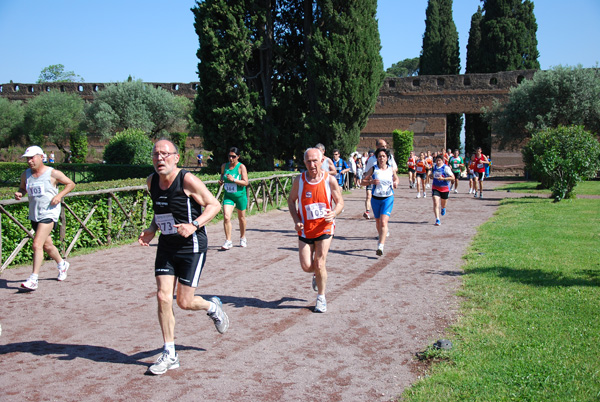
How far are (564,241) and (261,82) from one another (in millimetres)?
16098

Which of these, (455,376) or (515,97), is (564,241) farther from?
(515,97)

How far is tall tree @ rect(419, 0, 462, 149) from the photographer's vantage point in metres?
45.1

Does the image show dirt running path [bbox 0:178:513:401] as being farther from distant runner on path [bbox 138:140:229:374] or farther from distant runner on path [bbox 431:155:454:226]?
distant runner on path [bbox 431:155:454:226]

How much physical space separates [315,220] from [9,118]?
52.0 metres

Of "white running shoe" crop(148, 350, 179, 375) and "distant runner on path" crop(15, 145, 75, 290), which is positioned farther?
"distant runner on path" crop(15, 145, 75, 290)

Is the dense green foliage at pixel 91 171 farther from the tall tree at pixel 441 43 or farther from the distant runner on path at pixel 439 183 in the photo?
the tall tree at pixel 441 43

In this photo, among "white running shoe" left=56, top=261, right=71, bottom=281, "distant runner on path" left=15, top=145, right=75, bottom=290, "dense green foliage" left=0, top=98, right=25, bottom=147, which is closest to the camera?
"distant runner on path" left=15, top=145, right=75, bottom=290

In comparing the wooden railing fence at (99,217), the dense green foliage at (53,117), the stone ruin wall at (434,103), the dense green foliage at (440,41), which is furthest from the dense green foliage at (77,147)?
the wooden railing fence at (99,217)

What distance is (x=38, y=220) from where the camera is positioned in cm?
746

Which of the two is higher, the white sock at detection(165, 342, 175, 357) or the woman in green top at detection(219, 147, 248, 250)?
the woman in green top at detection(219, 147, 248, 250)

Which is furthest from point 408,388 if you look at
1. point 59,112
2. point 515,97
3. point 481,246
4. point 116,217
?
point 59,112

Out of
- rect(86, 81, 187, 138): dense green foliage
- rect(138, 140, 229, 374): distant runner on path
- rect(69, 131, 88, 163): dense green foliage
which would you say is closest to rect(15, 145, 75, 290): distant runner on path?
rect(138, 140, 229, 374): distant runner on path

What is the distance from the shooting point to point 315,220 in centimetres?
631

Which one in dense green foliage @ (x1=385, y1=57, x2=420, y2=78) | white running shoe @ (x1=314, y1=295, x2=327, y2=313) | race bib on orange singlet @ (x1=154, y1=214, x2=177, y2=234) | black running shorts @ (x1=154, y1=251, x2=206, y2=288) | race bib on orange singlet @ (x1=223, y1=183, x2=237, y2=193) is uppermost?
dense green foliage @ (x1=385, y1=57, x2=420, y2=78)
